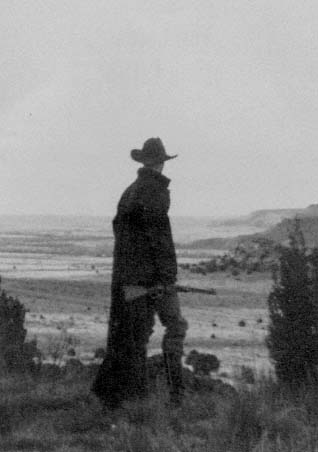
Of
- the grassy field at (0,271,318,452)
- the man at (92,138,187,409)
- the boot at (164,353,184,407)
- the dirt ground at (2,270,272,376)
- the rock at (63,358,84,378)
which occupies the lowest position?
the dirt ground at (2,270,272,376)

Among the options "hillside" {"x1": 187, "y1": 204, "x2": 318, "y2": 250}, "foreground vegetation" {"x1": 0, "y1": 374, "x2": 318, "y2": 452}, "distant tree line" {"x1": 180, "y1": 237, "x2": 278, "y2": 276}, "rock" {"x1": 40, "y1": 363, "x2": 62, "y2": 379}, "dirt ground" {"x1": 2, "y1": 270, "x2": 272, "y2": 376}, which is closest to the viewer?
"foreground vegetation" {"x1": 0, "y1": 374, "x2": 318, "y2": 452}

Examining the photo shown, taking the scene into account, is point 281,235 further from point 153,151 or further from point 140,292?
point 140,292

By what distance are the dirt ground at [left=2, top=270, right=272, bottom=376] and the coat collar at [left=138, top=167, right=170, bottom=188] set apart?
162 cm

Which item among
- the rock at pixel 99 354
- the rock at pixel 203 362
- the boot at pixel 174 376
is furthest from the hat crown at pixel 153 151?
the rock at pixel 99 354

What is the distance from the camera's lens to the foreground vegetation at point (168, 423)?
546 cm

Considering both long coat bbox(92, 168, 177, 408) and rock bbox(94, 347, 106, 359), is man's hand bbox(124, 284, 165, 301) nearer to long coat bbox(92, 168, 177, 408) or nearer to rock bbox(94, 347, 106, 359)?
long coat bbox(92, 168, 177, 408)

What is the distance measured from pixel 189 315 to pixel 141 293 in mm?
10996

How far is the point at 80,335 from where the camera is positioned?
14.7m

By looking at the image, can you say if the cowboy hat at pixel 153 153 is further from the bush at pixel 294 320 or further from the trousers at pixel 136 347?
the bush at pixel 294 320

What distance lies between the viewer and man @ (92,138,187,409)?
6719mm

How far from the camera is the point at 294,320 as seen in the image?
9.74 meters

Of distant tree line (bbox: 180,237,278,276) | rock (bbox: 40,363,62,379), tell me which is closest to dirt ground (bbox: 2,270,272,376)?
distant tree line (bbox: 180,237,278,276)

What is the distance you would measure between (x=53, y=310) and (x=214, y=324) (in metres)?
3.83

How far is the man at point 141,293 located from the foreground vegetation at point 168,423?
9.3 inches
